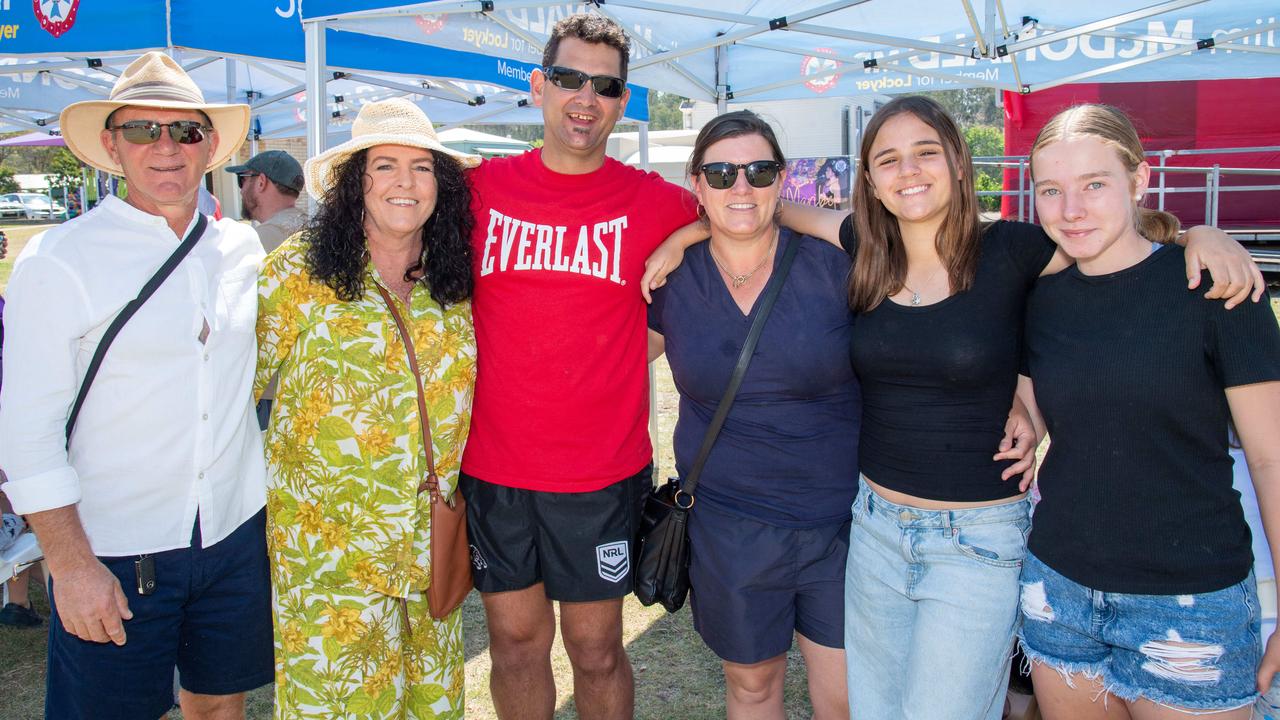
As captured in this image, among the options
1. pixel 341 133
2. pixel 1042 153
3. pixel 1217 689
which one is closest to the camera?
pixel 1217 689

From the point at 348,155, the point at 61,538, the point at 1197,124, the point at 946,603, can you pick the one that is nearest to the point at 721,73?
the point at 348,155

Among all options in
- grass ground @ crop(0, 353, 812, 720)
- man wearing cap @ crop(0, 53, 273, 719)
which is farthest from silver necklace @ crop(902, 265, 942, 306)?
grass ground @ crop(0, 353, 812, 720)

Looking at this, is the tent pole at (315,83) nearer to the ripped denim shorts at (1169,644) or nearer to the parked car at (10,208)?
the ripped denim shorts at (1169,644)

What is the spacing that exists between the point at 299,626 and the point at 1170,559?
2.17m

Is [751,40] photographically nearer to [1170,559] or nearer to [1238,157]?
[1170,559]

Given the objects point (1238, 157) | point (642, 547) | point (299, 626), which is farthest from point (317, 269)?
point (1238, 157)

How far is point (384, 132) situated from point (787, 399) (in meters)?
1.41

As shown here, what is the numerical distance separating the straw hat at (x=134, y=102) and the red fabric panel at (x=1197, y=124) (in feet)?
40.7

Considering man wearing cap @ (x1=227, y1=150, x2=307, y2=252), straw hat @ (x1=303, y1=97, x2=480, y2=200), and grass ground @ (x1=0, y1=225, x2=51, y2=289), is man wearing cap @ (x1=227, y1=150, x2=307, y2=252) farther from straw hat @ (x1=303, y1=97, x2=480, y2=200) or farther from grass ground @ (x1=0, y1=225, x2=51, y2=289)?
grass ground @ (x1=0, y1=225, x2=51, y2=289)

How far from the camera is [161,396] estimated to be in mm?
2266

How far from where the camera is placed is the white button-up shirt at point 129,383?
2.11 meters

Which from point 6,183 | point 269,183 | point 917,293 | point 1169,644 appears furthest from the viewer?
point 6,183

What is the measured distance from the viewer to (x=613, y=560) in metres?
2.87

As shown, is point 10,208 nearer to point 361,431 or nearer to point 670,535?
point 361,431
